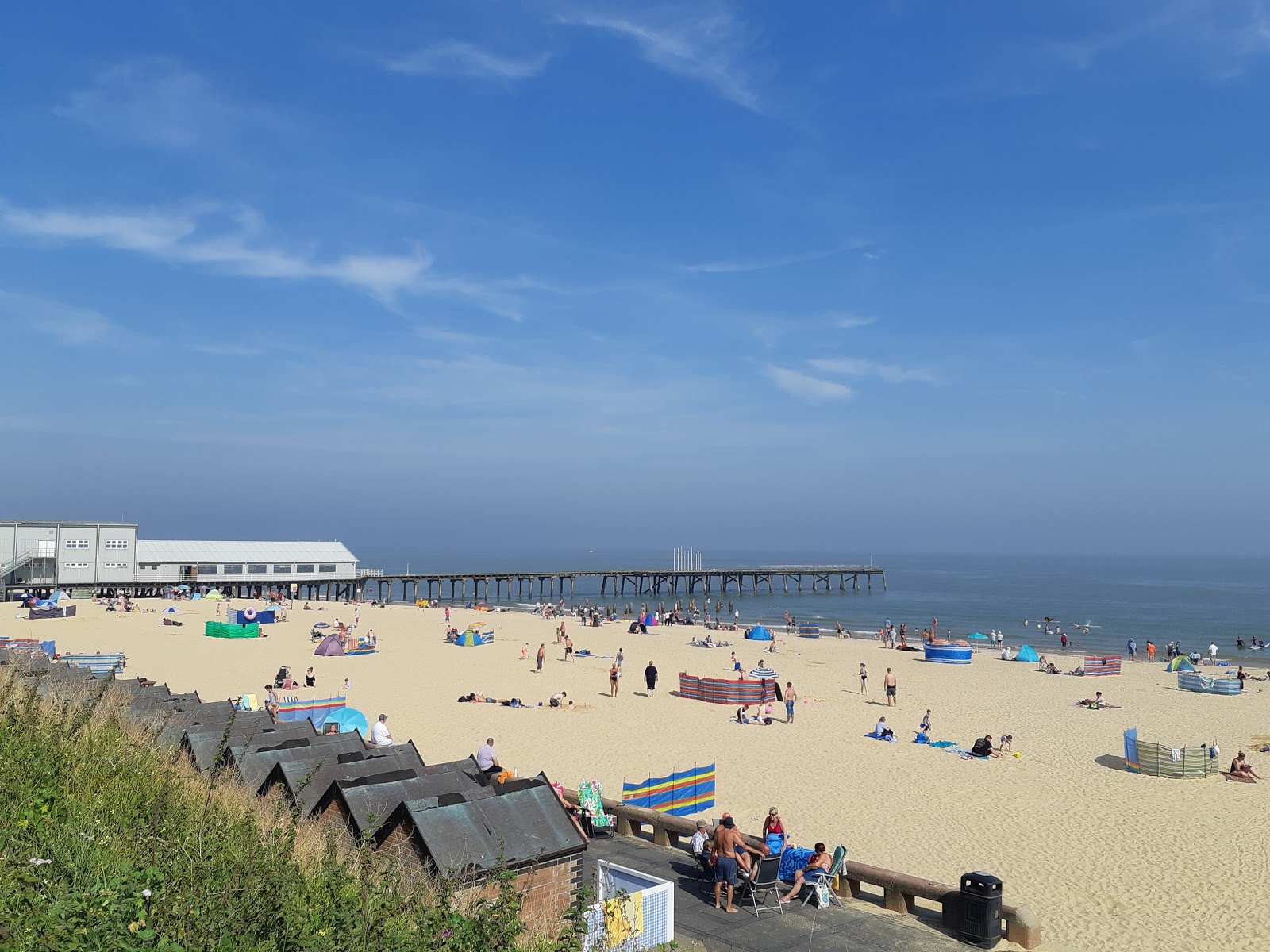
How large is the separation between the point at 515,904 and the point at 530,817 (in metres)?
2.40

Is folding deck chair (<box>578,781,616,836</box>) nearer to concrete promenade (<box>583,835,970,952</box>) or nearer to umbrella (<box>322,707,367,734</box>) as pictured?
concrete promenade (<box>583,835,970,952</box>)

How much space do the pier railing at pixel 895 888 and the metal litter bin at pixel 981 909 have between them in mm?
93

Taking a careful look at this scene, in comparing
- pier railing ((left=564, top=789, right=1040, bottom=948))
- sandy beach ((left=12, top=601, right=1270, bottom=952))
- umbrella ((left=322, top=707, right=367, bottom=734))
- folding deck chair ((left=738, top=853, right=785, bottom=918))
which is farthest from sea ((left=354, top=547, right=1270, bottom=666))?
folding deck chair ((left=738, top=853, right=785, bottom=918))

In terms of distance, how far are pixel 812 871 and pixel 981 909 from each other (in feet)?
5.71

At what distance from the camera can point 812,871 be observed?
953 centimetres

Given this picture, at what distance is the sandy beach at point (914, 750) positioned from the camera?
11500mm

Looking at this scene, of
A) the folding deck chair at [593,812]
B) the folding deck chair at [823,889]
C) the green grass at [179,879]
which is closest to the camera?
the green grass at [179,879]

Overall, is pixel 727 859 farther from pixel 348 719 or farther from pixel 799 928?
pixel 348 719

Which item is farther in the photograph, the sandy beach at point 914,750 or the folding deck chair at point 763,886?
the sandy beach at point 914,750

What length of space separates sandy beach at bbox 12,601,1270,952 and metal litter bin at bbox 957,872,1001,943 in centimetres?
138

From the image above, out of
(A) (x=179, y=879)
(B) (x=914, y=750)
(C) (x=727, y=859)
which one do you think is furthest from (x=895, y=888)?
(B) (x=914, y=750)

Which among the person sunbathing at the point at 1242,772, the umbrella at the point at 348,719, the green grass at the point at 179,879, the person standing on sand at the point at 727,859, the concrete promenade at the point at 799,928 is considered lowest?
the person sunbathing at the point at 1242,772

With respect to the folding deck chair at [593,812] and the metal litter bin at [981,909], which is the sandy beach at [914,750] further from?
the folding deck chair at [593,812]

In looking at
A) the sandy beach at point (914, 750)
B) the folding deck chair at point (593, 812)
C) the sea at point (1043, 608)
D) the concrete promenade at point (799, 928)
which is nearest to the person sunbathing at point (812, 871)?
the concrete promenade at point (799, 928)
